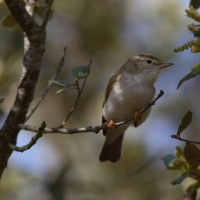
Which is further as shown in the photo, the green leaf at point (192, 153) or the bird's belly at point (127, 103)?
the bird's belly at point (127, 103)

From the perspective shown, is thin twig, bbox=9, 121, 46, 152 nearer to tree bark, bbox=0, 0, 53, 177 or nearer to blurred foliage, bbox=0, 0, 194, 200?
tree bark, bbox=0, 0, 53, 177

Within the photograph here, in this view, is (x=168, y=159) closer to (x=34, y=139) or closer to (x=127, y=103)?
(x=34, y=139)

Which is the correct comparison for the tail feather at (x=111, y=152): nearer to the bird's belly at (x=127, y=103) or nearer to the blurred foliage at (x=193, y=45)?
the bird's belly at (x=127, y=103)

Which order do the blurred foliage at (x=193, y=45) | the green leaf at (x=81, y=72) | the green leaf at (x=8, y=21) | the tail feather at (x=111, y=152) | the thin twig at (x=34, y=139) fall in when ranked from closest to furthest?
the blurred foliage at (x=193, y=45) → the thin twig at (x=34, y=139) → the green leaf at (x=81, y=72) → the green leaf at (x=8, y=21) → the tail feather at (x=111, y=152)

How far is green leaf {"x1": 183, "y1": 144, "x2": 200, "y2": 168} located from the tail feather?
2493 mm

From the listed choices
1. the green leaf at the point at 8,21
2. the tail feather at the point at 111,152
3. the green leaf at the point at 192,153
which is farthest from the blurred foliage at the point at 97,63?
the green leaf at the point at 192,153

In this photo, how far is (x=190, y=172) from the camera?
2.46m

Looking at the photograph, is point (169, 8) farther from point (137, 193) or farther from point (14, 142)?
point (14, 142)

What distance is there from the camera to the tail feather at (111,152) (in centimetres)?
473

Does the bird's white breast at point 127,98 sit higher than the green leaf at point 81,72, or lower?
higher

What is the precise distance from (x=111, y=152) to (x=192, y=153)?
2.56 m

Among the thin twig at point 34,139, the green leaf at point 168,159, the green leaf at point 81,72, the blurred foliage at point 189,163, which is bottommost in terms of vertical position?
the blurred foliage at point 189,163

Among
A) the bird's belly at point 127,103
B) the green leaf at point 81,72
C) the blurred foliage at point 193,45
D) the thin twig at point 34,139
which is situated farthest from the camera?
the bird's belly at point 127,103

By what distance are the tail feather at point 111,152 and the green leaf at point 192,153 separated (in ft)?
8.18
